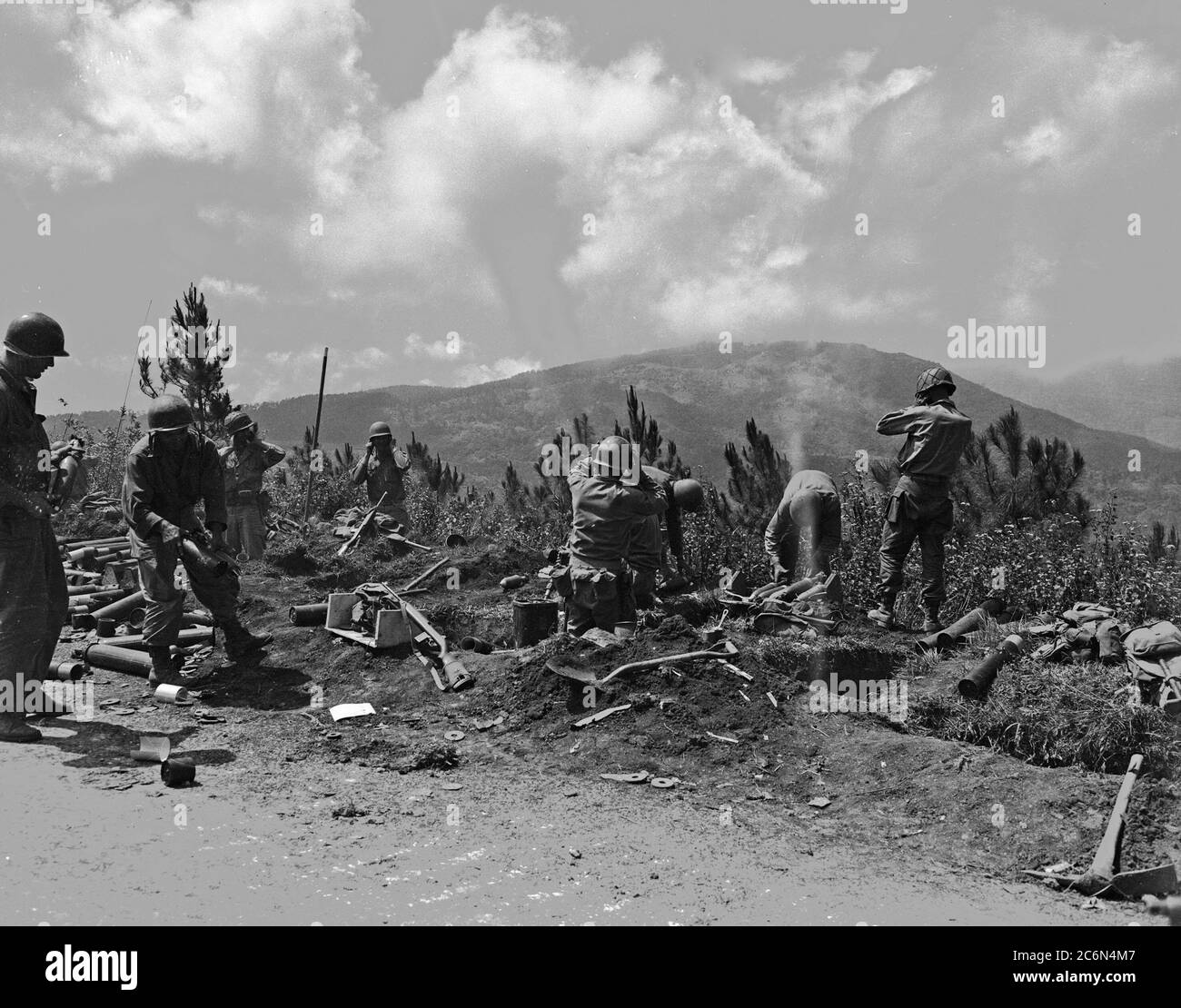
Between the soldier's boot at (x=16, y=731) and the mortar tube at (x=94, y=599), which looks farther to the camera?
the mortar tube at (x=94, y=599)

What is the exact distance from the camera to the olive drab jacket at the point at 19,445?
18.6ft

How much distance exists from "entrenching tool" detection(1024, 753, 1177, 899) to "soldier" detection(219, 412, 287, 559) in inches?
415

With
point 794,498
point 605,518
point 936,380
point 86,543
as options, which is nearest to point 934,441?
point 936,380

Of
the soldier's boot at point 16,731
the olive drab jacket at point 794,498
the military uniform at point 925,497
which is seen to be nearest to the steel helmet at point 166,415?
the soldier's boot at point 16,731

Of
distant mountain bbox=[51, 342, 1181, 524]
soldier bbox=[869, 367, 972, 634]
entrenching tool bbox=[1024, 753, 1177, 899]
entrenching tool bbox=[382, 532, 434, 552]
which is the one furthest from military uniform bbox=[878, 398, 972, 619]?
distant mountain bbox=[51, 342, 1181, 524]

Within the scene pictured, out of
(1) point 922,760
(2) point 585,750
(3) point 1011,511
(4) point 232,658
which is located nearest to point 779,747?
(1) point 922,760

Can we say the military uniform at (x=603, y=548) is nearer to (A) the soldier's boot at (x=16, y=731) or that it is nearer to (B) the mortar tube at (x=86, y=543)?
(A) the soldier's boot at (x=16, y=731)

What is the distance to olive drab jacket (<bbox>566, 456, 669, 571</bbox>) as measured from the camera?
7.25m

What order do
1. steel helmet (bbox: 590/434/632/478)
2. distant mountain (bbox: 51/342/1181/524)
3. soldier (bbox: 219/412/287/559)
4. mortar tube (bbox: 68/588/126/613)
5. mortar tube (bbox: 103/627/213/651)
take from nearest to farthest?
1. steel helmet (bbox: 590/434/632/478)
2. mortar tube (bbox: 103/627/213/651)
3. mortar tube (bbox: 68/588/126/613)
4. soldier (bbox: 219/412/287/559)
5. distant mountain (bbox: 51/342/1181/524)

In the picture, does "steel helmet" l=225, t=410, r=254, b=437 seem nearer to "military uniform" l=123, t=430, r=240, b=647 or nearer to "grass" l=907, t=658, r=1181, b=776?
"military uniform" l=123, t=430, r=240, b=647

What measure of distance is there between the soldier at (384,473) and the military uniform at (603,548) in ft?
21.6

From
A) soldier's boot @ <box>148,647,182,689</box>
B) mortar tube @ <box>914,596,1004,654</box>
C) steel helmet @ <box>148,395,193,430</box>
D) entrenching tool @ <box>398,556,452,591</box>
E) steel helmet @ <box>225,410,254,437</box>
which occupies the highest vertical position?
steel helmet @ <box>225,410,254,437</box>

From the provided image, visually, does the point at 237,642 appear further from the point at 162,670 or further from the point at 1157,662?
the point at 1157,662

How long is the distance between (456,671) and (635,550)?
2.06 metres
